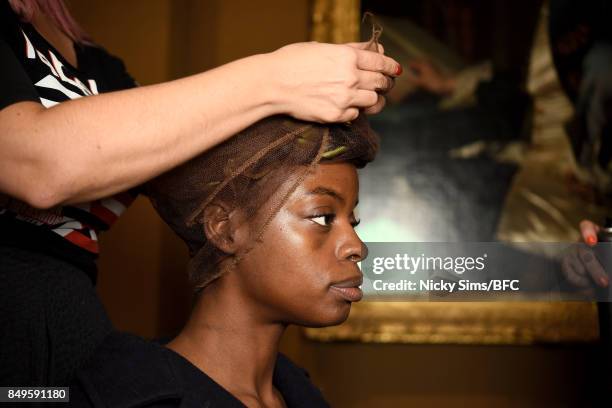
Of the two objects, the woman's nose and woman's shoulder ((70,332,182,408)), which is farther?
the woman's nose

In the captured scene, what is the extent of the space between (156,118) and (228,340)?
1.59 feet

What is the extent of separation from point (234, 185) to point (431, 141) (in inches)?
75.2

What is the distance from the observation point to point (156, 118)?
979 mm

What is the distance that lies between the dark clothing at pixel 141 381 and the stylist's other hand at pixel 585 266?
614 millimetres

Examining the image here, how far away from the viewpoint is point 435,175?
9.93 feet

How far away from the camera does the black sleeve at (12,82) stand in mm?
992

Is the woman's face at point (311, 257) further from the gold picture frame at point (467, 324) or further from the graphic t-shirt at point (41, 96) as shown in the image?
the gold picture frame at point (467, 324)

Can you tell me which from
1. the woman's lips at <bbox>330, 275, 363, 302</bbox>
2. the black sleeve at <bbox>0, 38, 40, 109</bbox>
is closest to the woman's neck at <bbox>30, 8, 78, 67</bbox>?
the black sleeve at <bbox>0, 38, 40, 109</bbox>

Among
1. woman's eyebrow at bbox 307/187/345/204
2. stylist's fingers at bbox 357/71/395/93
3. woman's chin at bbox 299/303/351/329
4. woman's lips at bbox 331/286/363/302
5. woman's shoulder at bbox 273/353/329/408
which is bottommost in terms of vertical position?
woman's shoulder at bbox 273/353/329/408

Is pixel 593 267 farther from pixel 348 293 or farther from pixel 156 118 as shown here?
pixel 156 118

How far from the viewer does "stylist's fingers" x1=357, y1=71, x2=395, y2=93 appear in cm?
108

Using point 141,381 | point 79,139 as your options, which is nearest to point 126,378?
point 141,381

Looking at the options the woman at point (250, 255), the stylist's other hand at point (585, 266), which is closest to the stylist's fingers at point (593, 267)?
the stylist's other hand at point (585, 266)

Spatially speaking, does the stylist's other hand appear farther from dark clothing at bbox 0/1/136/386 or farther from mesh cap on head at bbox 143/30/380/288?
dark clothing at bbox 0/1/136/386
